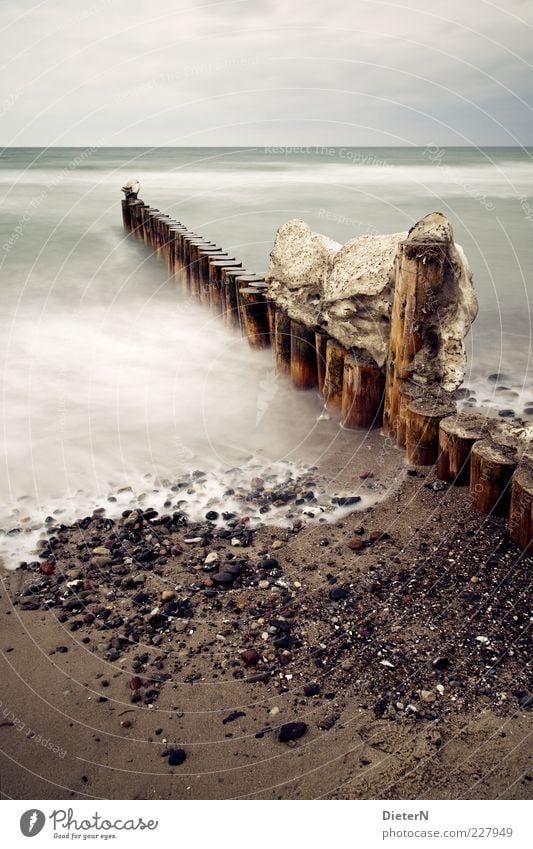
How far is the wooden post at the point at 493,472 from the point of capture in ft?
15.4

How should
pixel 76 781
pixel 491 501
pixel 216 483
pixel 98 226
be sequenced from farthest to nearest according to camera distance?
pixel 98 226
pixel 216 483
pixel 491 501
pixel 76 781

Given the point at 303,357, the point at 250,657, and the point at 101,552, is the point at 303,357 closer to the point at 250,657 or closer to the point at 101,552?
the point at 101,552

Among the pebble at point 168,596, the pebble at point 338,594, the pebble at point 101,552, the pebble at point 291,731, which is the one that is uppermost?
the pebble at point 338,594

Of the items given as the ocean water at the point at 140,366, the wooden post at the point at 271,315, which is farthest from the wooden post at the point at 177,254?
the wooden post at the point at 271,315

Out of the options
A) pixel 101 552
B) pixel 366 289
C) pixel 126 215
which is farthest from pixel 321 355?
pixel 126 215

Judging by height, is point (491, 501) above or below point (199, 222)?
below

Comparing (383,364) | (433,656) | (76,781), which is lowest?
(76,781)

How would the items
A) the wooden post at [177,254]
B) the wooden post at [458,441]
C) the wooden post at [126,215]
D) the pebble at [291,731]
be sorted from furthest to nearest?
the wooden post at [126,215], the wooden post at [177,254], the wooden post at [458,441], the pebble at [291,731]

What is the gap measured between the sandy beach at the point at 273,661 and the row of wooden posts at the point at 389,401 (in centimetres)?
27

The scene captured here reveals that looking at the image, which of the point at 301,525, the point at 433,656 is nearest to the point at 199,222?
the point at 301,525

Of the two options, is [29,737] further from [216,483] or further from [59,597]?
[216,483]

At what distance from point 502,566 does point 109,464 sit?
12.1 feet

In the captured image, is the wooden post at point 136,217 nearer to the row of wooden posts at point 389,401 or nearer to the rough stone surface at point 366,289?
the row of wooden posts at point 389,401

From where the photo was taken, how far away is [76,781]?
3.17 meters
